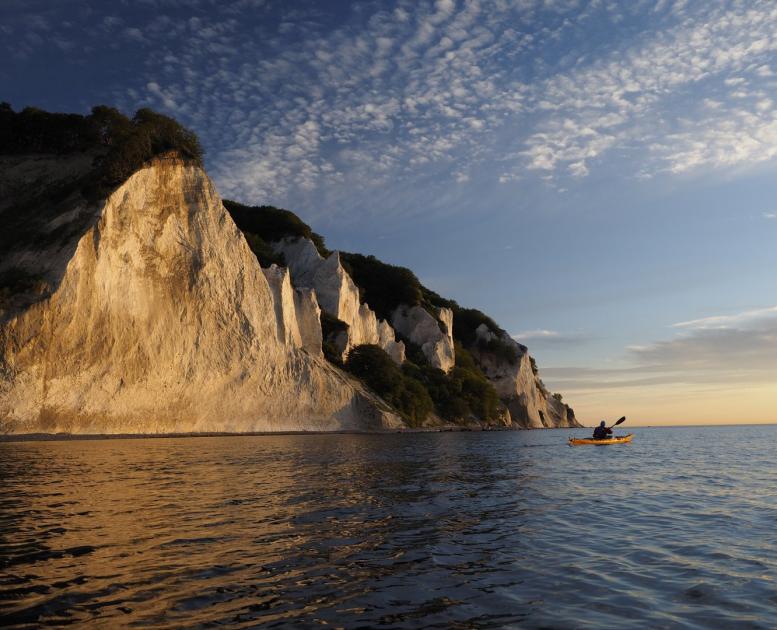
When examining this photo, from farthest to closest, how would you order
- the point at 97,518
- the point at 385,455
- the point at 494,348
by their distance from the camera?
the point at 494,348, the point at 385,455, the point at 97,518

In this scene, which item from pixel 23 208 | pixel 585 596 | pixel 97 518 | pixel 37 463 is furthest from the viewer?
pixel 23 208

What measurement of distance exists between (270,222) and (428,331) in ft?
89.5

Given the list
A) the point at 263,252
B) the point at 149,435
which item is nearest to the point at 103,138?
the point at 263,252

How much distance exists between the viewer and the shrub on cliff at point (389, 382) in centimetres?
6619

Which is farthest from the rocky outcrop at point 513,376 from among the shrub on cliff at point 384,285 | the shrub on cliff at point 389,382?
the shrub on cliff at point 389,382

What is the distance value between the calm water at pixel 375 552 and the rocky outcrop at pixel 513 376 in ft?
264

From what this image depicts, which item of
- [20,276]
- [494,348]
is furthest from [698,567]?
[494,348]

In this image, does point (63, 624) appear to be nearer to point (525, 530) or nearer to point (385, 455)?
point (525, 530)

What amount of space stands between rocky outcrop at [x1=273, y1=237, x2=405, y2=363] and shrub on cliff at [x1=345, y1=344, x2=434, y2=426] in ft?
6.13

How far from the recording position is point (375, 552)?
9375 mm

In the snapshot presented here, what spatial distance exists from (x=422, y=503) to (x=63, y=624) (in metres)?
A: 9.66

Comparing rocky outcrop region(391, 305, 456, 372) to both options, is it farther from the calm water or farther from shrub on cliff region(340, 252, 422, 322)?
the calm water

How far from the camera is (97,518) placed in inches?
456

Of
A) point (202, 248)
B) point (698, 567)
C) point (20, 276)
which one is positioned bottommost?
point (698, 567)
